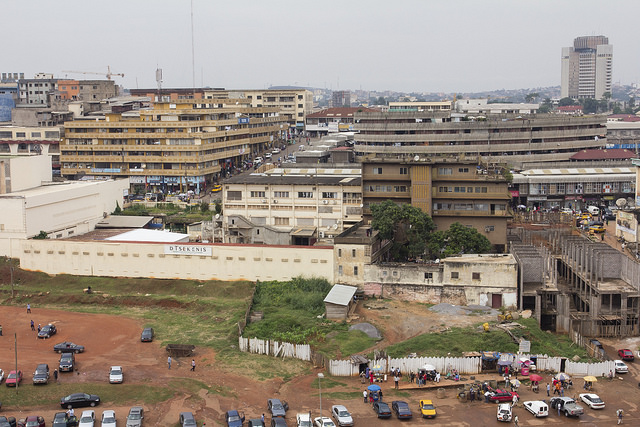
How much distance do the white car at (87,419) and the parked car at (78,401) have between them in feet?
6.89

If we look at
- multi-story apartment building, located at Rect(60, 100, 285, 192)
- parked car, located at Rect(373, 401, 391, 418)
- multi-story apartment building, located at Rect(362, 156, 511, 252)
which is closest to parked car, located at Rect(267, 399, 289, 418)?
parked car, located at Rect(373, 401, 391, 418)

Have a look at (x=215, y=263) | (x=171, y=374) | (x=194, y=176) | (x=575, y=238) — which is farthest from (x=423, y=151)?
(x=171, y=374)

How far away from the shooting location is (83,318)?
60750 millimetres

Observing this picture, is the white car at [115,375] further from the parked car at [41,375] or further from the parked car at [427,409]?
the parked car at [427,409]

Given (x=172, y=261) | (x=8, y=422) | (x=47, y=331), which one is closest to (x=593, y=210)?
(x=172, y=261)

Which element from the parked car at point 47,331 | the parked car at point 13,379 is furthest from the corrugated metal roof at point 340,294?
the parked car at point 13,379

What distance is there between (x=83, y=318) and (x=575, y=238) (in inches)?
1700

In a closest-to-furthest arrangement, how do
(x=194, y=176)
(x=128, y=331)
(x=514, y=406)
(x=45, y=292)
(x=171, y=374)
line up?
(x=514, y=406), (x=171, y=374), (x=128, y=331), (x=45, y=292), (x=194, y=176)

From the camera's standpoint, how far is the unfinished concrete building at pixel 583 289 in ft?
188

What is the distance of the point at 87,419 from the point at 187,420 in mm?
5119

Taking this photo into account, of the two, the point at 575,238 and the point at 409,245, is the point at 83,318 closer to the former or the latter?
the point at 409,245

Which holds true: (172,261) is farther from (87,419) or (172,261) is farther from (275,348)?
(87,419)

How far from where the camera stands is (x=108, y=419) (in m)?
39.9

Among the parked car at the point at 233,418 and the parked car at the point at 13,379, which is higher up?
the parked car at the point at 13,379
